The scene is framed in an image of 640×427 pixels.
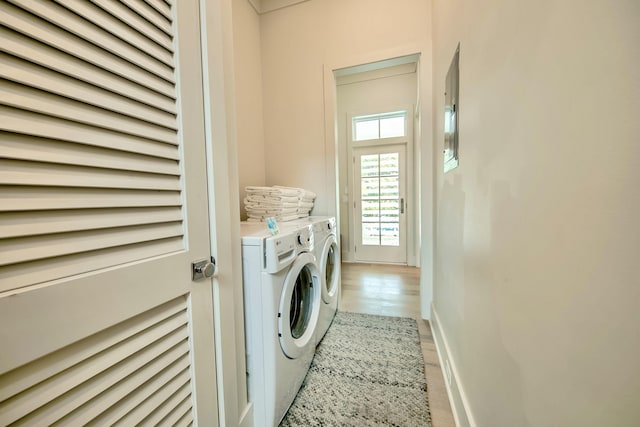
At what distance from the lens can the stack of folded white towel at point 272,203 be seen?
1783 millimetres

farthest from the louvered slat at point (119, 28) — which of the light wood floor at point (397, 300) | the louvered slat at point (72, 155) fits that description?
the light wood floor at point (397, 300)

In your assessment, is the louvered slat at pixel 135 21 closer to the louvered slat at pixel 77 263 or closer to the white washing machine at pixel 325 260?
the louvered slat at pixel 77 263

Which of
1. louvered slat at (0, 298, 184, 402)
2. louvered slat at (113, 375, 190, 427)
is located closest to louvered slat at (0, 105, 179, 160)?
louvered slat at (0, 298, 184, 402)

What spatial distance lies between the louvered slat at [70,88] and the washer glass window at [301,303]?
108cm

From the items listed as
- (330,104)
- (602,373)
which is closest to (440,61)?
(330,104)

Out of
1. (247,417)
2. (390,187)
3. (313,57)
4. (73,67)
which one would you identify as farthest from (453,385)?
(390,187)

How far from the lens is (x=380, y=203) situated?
3.77m

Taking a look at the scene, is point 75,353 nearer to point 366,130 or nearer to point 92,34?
point 92,34

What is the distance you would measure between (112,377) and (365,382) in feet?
4.20

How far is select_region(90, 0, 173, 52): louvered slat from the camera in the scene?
20.8 inches

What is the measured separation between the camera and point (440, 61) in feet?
5.26

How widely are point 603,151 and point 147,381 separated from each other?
1078 mm

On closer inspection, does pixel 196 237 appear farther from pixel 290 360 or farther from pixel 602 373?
pixel 602 373

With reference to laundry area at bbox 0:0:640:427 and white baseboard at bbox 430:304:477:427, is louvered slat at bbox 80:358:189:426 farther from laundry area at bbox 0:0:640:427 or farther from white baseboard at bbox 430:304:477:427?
white baseboard at bbox 430:304:477:427
